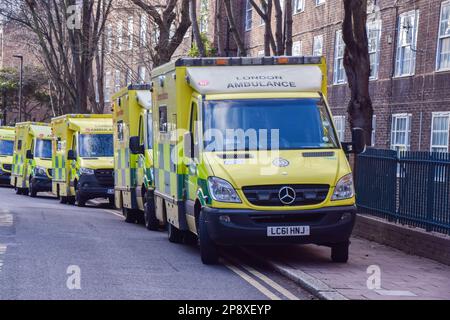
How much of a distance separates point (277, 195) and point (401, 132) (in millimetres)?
16445

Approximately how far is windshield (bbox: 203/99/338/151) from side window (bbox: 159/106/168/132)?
2173 mm

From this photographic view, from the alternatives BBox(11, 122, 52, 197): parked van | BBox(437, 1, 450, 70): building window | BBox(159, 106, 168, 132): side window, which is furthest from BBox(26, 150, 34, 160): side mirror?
BBox(159, 106, 168, 132): side window

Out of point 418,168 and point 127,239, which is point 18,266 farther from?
point 418,168

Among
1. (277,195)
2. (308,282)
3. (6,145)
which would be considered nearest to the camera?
(308,282)

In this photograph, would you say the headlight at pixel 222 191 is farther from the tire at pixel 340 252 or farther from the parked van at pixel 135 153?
the parked van at pixel 135 153

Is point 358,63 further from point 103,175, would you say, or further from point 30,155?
point 30,155

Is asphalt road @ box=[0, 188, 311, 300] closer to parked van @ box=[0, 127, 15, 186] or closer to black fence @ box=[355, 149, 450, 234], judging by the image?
black fence @ box=[355, 149, 450, 234]

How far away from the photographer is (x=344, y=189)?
12.0 metres

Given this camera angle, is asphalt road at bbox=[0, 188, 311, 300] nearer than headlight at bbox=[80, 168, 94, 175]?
Yes

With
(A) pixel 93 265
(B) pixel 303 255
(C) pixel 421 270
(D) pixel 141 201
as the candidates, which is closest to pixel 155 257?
(A) pixel 93 265

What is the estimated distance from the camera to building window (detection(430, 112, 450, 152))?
24.6 metres

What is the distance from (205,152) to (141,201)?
22.8 ft

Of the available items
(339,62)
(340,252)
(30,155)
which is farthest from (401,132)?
(340,252)
